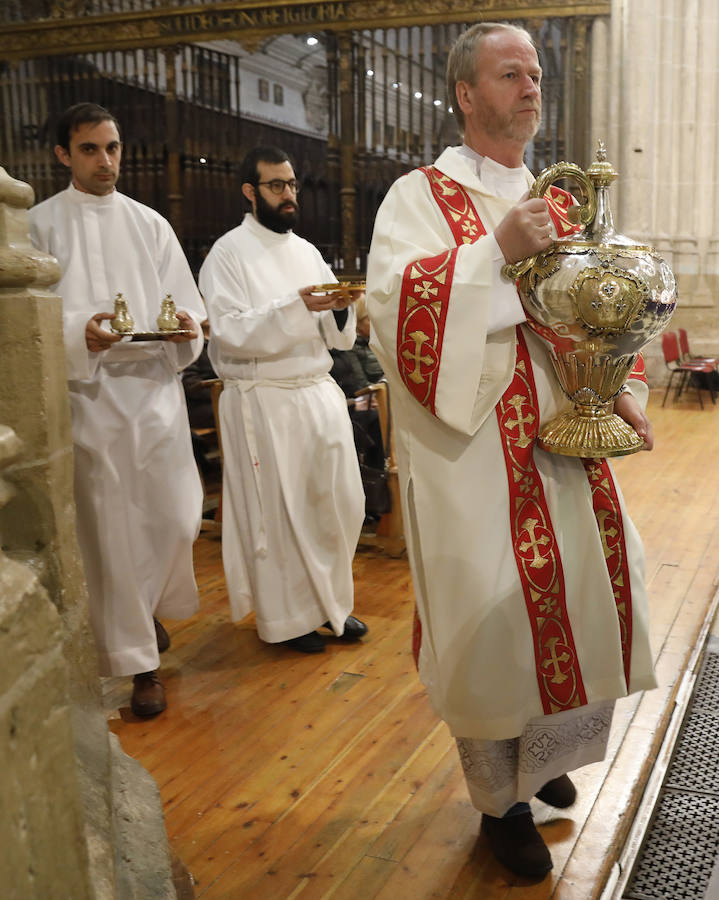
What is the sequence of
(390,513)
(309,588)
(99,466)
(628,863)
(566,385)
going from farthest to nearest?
(390,513), (309,588), (99,466), (628,863), (566,385)

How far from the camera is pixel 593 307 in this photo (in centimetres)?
189

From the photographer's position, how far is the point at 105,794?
192cm

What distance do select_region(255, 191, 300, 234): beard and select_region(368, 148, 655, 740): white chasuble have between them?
1.59 meters

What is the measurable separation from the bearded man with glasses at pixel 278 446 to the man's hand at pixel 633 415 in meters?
1.61

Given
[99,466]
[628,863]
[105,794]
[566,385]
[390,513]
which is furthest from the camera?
[390,513]

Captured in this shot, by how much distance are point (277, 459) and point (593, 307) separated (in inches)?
80.0

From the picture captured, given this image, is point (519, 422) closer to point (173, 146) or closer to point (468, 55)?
point (468, 55)

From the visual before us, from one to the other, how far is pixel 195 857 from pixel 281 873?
0.23m

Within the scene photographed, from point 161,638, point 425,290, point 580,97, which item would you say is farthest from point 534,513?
point 580,97

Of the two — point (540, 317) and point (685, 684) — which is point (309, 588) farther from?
point (540, 317)

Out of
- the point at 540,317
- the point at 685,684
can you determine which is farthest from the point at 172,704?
the point at 540,317

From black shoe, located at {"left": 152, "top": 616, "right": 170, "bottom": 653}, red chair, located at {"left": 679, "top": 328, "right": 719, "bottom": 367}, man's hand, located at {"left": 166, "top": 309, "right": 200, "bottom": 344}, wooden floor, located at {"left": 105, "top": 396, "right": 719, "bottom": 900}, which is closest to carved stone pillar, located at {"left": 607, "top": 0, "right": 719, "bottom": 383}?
red chair, located at {"left": 679, "top": 328, "right": 719, "bottom": 367}

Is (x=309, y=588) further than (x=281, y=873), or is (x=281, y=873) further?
(x=309, y=588)

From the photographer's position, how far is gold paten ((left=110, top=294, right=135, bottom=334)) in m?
3.04
